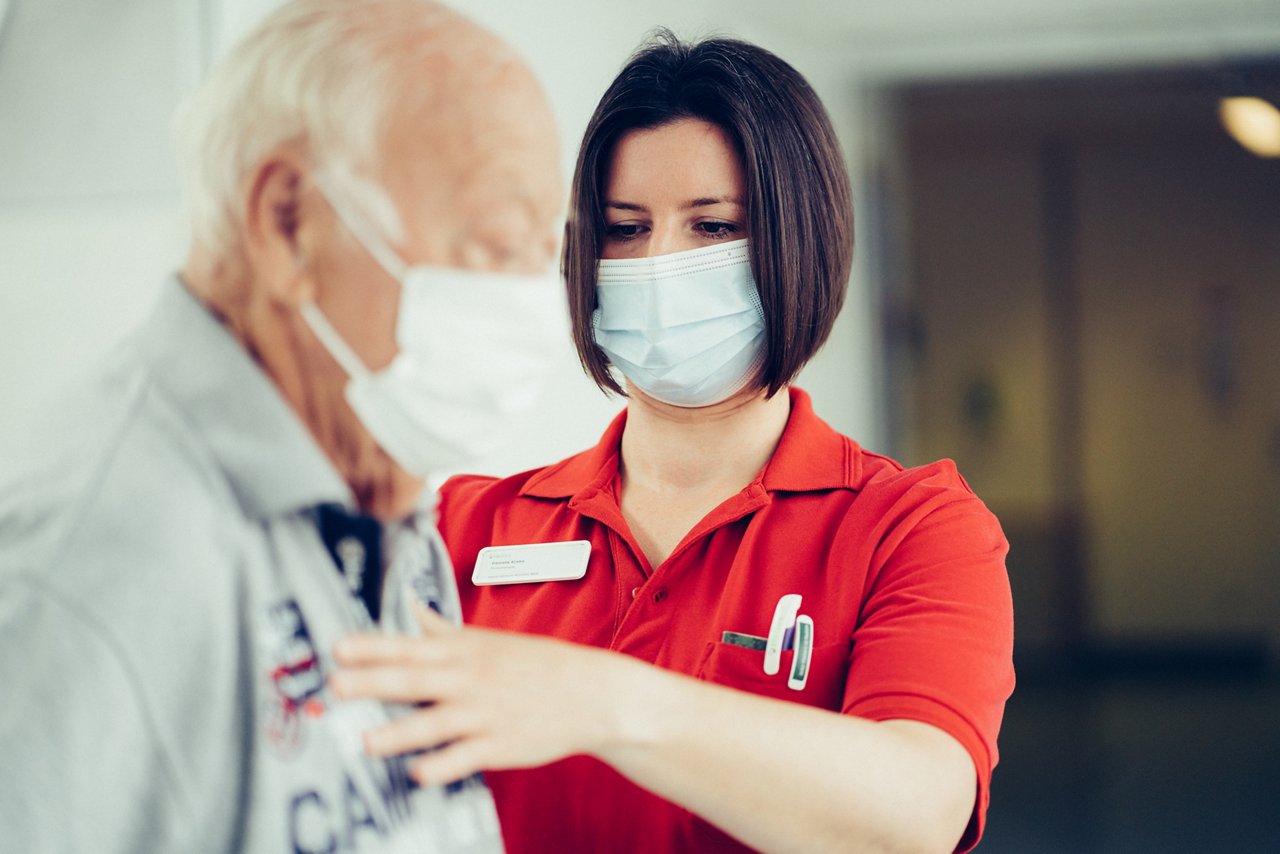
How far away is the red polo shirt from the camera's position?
1.00m

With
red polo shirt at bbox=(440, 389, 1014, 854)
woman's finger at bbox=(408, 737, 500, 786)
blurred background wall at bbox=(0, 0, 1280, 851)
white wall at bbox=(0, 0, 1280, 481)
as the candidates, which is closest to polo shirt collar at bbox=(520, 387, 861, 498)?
red polo shirt at bbox=(440, 389, 1014, 854)

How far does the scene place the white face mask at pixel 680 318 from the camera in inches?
41.3

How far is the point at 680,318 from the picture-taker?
1.05 m

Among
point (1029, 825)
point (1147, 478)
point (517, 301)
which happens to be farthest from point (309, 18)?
point (1147, 478)

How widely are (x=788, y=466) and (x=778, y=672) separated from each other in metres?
0.20

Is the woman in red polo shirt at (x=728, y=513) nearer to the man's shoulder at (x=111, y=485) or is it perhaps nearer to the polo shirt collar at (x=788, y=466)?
the polo shirt collar at (x=788, y=466)

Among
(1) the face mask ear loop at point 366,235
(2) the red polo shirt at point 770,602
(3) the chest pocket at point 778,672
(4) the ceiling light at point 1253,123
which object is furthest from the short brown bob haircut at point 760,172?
(4) the ceiling light at point 1253,123

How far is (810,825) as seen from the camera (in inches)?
33.0

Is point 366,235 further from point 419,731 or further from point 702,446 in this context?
point 702,446

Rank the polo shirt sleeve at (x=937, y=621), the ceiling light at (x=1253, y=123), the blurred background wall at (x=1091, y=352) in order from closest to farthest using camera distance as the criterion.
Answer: the polo shirt sleeve at (x=937, y=621) → the blurred background wall at (x=1091, y=352) → the ceiling light at (x=1253, y=123)

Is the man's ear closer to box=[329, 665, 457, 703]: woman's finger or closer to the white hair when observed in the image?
the white hair

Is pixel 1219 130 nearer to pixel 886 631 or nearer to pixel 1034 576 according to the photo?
pixel 1034 576

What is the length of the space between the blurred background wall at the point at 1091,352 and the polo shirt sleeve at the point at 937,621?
1357 millimetres

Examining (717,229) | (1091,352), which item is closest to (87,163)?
(717,229)
